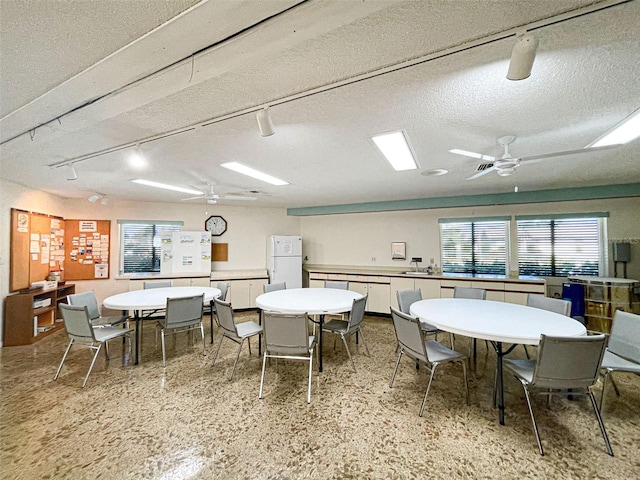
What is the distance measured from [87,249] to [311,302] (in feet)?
17.4

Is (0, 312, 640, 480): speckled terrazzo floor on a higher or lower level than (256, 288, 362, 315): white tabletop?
lower

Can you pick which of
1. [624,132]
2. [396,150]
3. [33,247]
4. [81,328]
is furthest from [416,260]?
[33,247]

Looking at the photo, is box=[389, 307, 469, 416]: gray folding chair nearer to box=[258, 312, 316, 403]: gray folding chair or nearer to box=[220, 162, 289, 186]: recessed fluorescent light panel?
box=[258, 312, 316, 403]: gray folding chair

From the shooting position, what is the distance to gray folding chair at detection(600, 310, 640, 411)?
225cm

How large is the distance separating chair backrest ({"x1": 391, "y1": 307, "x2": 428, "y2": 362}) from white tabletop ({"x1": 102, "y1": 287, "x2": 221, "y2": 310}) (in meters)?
2.61

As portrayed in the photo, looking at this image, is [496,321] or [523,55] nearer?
[523,55]

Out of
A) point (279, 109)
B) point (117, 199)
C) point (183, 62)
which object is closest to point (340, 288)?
point (279, 109)

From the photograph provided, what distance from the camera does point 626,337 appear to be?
2.45 meters

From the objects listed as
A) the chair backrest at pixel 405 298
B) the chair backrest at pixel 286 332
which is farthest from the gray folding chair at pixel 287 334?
the chair backrest at pixel 405 298

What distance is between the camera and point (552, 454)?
74.9 inches

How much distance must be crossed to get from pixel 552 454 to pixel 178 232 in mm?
6465

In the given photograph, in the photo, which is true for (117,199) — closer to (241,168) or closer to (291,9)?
(241,168)

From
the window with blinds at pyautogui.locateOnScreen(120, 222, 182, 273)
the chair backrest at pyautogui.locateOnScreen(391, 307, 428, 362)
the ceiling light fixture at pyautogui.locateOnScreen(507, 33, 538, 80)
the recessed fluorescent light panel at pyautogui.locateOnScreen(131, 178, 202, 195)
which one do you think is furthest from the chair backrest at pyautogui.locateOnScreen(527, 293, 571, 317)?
the window with blinds at pyautogui.locateOnScreen(120, 222, 182, 273)

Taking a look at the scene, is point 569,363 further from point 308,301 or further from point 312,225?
point 312,225
